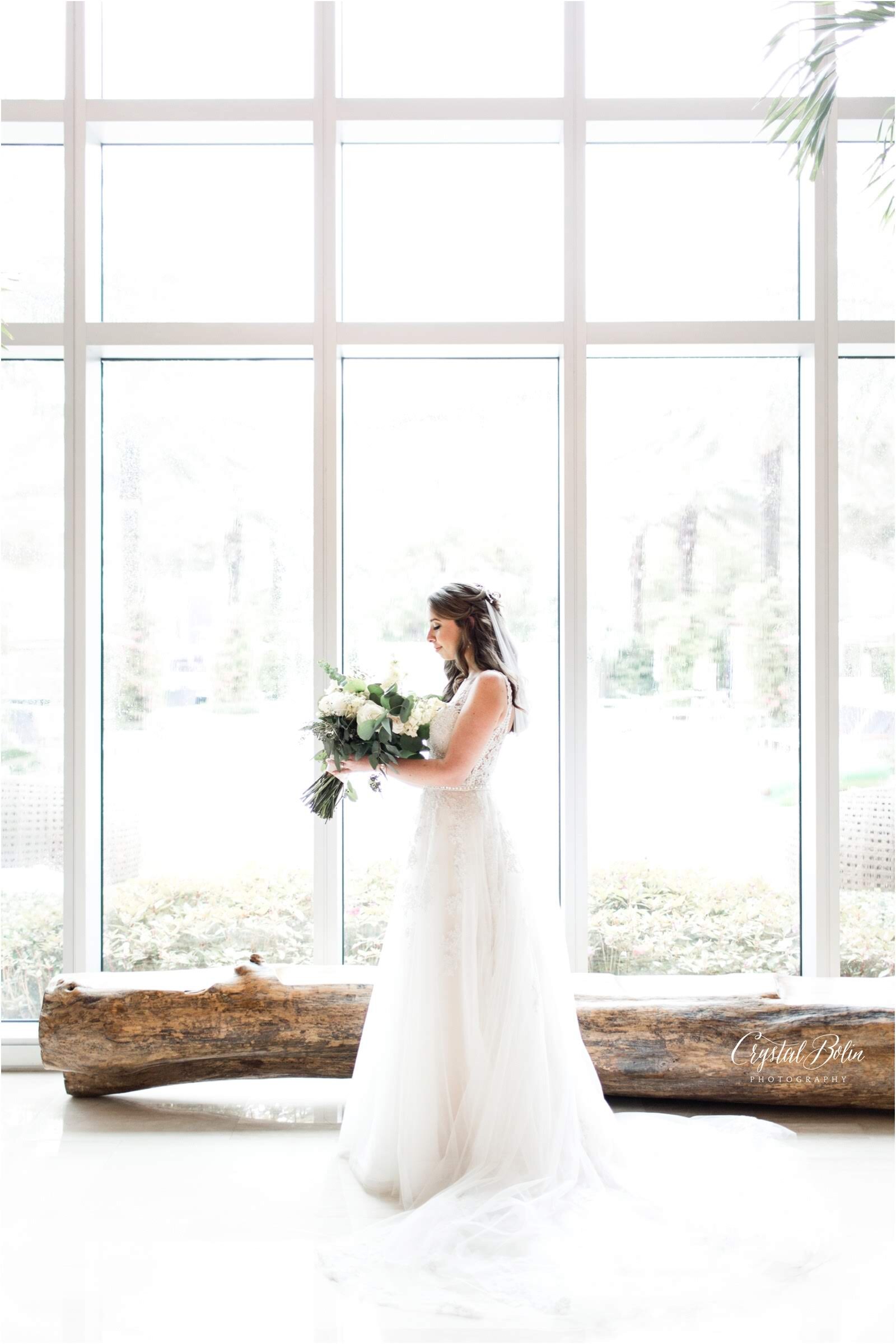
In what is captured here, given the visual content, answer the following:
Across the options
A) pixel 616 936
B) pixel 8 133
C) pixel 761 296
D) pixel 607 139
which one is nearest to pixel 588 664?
pixel 616 936

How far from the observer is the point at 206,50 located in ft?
13.7

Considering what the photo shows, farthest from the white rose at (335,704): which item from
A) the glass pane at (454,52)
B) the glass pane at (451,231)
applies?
the glass pane at (454,52)

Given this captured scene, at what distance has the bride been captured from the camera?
7.56ft

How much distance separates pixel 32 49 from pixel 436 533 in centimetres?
279

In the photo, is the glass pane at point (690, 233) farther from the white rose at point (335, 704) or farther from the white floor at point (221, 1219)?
the white floor at point (221, 1219)

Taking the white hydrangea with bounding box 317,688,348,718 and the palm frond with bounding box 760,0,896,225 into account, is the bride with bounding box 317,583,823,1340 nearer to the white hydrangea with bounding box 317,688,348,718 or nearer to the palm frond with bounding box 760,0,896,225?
the white hydrangea with bounding box 317,688,348,718

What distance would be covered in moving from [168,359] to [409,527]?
1363 millimetres

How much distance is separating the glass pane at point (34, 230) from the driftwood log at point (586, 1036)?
2.98 meters

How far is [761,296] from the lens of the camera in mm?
4215

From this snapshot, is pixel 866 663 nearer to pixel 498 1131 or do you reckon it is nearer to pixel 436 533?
pixel 436 533

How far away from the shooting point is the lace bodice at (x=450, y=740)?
298 centimetres

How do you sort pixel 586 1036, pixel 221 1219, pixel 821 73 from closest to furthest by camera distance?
pixel 221 1219, pixel 586 1036, pixel 821 73

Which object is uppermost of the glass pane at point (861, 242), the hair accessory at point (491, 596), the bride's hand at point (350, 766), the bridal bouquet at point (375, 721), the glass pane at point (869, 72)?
the glass pane at point (869, 72)

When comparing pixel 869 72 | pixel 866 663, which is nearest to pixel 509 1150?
pixel 866 663
